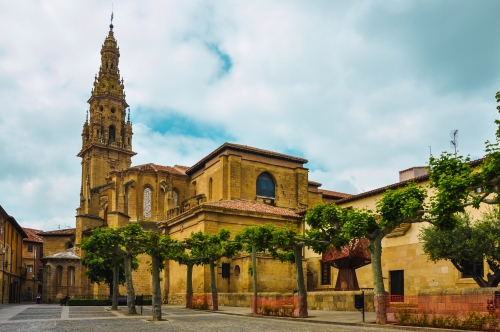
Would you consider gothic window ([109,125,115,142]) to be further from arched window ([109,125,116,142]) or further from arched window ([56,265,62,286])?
arched window ([56,265,62,286])

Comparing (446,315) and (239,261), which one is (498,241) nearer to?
(446,315)

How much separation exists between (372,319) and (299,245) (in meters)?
5.57

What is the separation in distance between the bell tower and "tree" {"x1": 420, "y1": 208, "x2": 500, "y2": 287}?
59810mm

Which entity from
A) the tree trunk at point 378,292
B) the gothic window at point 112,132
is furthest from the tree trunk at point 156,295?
the gothic window at point 112,132

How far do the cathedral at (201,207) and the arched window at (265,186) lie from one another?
0.10 metres

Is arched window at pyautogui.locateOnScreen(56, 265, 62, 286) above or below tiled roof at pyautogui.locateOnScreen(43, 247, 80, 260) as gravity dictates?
below

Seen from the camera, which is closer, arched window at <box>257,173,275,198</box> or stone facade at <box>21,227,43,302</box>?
arched window at <box>257,173,275,198</box>

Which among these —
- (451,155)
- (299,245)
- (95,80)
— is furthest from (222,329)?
(95,80)

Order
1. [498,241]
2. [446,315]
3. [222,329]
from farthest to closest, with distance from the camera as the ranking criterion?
[498,241]
[222,329]
[446,315]

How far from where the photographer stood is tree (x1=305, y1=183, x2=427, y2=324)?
59.4 ft

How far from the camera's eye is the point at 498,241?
2141 centimetres

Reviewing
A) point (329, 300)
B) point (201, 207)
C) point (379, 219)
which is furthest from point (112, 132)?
point (379, 219)

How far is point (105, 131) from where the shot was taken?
259 ft

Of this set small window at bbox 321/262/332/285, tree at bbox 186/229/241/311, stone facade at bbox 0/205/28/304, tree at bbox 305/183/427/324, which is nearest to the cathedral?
small window at bbox 321/262/332/285
